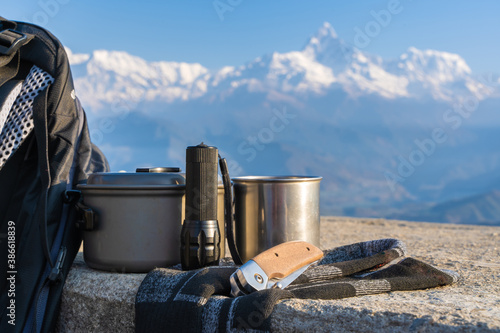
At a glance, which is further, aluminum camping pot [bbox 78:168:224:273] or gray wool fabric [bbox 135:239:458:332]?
aluminum camping pot [bbox 78:168:224:273]

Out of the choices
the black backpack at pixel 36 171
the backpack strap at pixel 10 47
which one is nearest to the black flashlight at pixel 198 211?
the black backpack at pixel 36 171

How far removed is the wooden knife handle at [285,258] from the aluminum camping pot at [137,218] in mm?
352

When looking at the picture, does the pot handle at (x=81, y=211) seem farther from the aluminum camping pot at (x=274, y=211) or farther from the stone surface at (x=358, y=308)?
the aluminum camping pot at (x=274, y=211)

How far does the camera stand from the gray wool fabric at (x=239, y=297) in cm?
125

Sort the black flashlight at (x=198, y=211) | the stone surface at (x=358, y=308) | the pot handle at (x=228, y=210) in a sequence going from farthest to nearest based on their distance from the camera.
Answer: the pot handle at (x=228, y=210)
the black flashlight at (x=198, y=211)
the stone surface at (x=358, y=308)

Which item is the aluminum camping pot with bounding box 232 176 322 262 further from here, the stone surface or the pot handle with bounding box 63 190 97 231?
the pot handle with bounding box 63 190 97 231

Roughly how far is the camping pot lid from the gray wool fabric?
0.96 ft

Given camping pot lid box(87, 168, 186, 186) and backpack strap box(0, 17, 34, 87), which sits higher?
backpack strap box(0, 17, 34, 87)

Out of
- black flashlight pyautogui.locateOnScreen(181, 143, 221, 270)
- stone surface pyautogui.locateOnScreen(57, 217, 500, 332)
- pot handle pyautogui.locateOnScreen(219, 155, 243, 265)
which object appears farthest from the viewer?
pot handle pyautogui.locateOnScreen(219, 155, 243, 265)

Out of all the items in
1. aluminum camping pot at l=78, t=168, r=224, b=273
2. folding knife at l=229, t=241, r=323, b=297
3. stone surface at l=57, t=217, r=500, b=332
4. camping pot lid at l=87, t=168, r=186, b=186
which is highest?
camping pot lid at l=87, t=168, r=186, b=186

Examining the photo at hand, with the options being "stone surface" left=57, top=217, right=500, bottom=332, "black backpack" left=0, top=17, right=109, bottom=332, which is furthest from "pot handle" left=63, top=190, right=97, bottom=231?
"stone surface" left=57, top=217, right=500, bottom=332

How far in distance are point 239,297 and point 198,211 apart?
0.36 m

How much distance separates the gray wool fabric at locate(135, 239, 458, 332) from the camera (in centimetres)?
125

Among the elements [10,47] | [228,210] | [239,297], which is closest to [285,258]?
[239,297]
